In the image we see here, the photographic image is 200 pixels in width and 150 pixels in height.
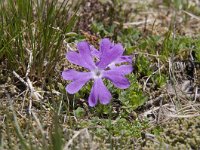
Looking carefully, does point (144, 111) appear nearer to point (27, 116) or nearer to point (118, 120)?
point (118, 120)

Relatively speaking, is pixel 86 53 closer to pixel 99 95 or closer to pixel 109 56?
pixel 109 56

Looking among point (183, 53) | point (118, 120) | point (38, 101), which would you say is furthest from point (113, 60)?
point (183, 53)

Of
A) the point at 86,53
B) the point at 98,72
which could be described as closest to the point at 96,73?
the point at 98,72

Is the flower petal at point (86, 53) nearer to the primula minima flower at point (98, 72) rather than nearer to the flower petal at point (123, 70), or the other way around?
the primula minima flower at point (98, 72)

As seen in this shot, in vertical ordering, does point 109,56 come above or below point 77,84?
above

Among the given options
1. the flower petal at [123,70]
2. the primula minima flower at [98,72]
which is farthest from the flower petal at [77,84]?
the flower petal at [123,70]

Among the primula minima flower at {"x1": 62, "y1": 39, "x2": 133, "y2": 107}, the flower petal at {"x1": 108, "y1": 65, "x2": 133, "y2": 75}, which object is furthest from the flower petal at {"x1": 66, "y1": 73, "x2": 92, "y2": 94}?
the flower petal at {"x1": 108, "y1": 65, "x2": 133, "y2": 75}

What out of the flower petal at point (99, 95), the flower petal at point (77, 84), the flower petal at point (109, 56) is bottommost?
the flower petal at point (99, 95)
